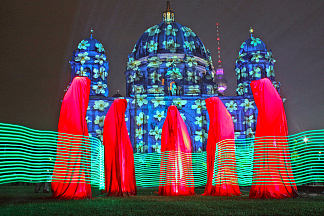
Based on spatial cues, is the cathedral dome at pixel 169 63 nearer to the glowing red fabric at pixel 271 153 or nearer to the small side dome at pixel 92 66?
the small side dome at pixel 92 66

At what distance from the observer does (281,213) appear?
668 cm

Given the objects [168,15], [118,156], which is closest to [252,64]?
[168,15]

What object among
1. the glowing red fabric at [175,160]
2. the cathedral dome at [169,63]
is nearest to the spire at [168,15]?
the cathedral dome at [169,63]

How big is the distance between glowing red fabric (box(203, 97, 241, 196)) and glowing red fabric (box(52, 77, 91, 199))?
5.16 metres

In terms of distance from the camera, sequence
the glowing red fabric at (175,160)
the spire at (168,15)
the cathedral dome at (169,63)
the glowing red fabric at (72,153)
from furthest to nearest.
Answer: the spire at (168,15) < the cathedral dome at (169,63) < the glowing red fabric at (175,160) < the glowing red fabric at (72,153)

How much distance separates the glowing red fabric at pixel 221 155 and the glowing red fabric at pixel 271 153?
6.81 ft

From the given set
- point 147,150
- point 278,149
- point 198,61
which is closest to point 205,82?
point 198,61

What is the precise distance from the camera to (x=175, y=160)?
14.1m

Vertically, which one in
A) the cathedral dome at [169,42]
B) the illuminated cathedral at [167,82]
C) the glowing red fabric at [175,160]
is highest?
the cathedral dome at [169,42]

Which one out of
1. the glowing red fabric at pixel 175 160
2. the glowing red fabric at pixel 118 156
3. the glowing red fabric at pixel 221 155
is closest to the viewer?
the glowing red fabric at pixel 118 156

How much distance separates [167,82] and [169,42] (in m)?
7.82

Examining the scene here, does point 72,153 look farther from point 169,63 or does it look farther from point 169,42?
point 169,42

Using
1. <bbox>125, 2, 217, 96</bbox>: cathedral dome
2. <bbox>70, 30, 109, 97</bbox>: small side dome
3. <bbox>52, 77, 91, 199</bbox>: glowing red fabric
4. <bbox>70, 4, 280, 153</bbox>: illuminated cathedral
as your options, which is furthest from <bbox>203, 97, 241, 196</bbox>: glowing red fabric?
<bbox>70, 30, 109, 97</bbox>: small side dome

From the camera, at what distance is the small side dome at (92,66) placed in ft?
122
